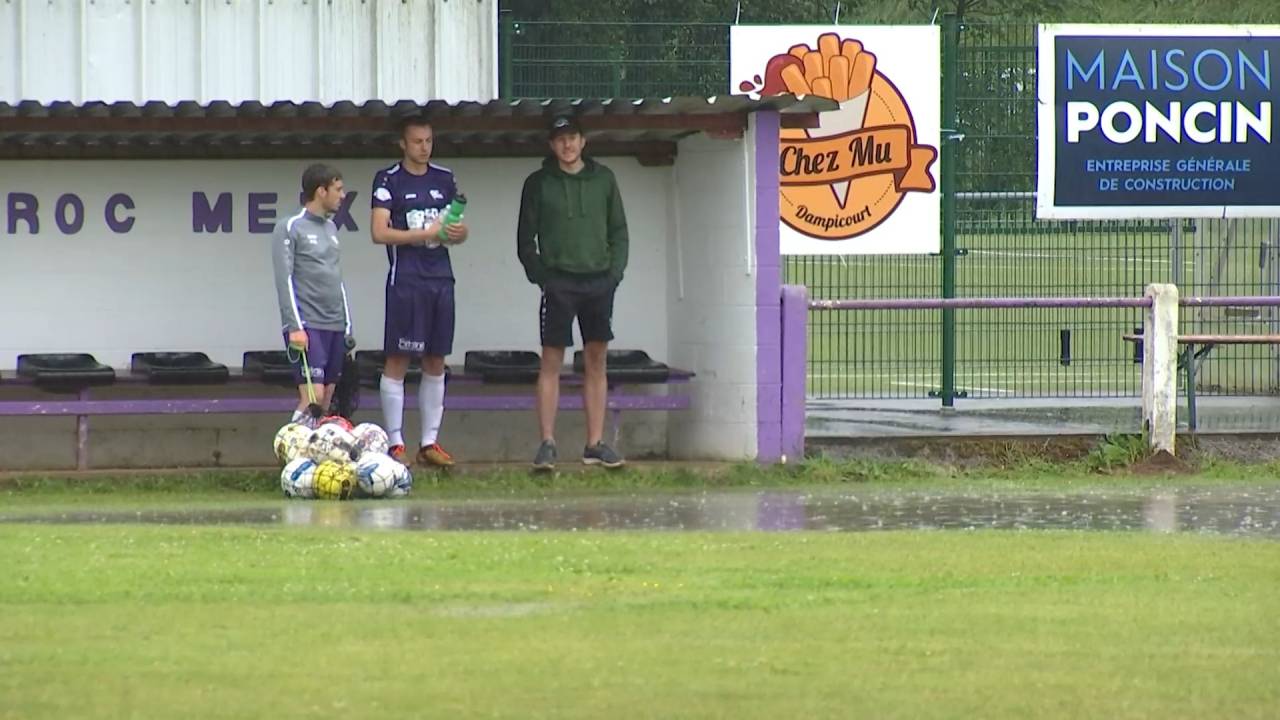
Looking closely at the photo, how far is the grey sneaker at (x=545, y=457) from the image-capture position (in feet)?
42.6

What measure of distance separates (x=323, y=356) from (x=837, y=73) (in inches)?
181

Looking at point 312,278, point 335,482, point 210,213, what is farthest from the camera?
point 210,213

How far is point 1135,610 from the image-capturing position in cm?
823

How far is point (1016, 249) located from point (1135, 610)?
10.0 m

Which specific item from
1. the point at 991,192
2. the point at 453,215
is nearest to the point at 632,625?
the point at 453,215

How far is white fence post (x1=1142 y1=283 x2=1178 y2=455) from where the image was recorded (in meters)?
14.1

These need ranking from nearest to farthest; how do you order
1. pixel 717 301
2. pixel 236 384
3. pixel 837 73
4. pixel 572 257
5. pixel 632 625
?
1. pixel 632 625
2. pixel 572 257
3. pixel 236 384
4. pixel 717 301
5. pixel 837 73

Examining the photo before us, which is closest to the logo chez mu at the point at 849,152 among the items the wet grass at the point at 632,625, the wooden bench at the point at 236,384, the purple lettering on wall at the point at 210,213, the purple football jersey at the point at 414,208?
the wooden bench at the point at 236,384

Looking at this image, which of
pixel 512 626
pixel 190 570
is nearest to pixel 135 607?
pixel 190 570

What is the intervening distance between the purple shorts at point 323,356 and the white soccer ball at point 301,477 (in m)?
0.56

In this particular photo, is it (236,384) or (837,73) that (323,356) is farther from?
(837,73)

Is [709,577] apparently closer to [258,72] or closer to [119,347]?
[119,347]

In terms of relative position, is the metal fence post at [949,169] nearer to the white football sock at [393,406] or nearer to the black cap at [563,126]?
the black cap at [563,126]

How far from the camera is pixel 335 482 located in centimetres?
1202
